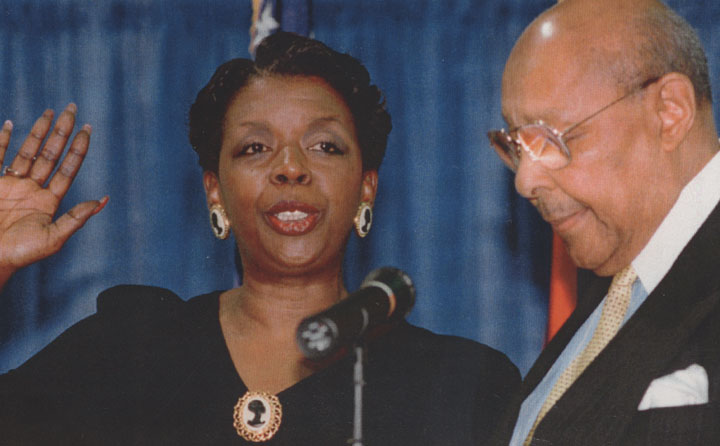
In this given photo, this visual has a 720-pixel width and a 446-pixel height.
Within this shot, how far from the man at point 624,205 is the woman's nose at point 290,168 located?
53 centimetres

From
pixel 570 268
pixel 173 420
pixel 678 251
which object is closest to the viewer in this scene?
pixel 678 251

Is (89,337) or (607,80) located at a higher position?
(607,80)

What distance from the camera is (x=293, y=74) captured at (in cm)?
225

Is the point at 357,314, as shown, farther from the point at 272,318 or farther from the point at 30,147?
the point at 30,147

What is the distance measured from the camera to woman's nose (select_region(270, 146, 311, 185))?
2189mm

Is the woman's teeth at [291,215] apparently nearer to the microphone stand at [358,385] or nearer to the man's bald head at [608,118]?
the man's bald head at [608,118]

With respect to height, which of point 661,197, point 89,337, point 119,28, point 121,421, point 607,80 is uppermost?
point 119,28

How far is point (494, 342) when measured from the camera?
2.51 m

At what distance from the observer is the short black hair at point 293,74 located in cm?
226

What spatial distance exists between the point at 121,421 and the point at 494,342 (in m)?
1.11

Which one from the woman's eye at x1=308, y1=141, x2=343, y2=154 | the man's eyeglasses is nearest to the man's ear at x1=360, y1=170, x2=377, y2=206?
the woman's eye at x1=308, y1=141, x2=343, y2=154

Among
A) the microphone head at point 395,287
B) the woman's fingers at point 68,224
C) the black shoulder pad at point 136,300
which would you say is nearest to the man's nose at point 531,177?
the microphone head at point 395,287

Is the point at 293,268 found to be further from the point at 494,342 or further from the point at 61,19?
the point at 61,19

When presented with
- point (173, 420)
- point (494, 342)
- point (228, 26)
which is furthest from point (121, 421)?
point (228, 26)
